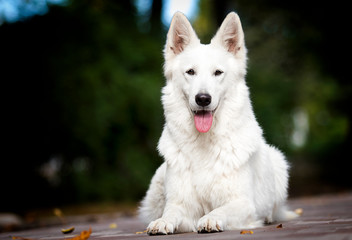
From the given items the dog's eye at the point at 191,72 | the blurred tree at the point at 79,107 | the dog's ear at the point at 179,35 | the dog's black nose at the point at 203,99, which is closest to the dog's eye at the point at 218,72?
the dog's eye at the point at 191,72

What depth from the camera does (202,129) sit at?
4836 millimetres

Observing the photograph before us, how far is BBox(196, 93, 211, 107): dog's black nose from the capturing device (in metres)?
4.62

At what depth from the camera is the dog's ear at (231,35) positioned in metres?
5.21

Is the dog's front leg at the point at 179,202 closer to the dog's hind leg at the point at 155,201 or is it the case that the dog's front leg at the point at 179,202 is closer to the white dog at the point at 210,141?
the white dog at the point at 210,141

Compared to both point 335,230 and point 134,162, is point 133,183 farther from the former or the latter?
point 335,230

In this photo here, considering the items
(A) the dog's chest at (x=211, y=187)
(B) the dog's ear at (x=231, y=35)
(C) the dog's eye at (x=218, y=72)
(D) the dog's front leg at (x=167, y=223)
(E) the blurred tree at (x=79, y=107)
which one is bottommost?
(D) the dog's front leg at (x=167, y=223)

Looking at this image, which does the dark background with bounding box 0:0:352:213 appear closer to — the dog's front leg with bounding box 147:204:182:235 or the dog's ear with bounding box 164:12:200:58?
the dog's ear with bounding box 164:12:200:58

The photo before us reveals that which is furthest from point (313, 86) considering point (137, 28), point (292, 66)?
point (137, 28)

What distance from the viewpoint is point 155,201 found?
18.1 ft

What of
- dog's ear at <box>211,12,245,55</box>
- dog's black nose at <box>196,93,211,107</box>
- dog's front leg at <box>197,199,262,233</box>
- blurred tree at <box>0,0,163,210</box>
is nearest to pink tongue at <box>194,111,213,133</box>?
dog's black nose at <box>196,93,211,107</box>

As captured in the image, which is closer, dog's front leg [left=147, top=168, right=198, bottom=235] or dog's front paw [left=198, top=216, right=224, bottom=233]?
dog's front paw [left=198, top=216, right=224, bottom=233]

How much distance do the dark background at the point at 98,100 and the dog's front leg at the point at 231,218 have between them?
30.5 ft

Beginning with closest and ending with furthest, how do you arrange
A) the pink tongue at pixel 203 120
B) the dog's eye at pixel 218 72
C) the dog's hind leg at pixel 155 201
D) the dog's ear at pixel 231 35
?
the pink tongue at pixel 203 120, the dog's eye at pixel 218 72, the dog's ear at pixel 231 35, the dog's hind leg at pixel 155 201

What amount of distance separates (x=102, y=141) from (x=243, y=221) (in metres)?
9.75
